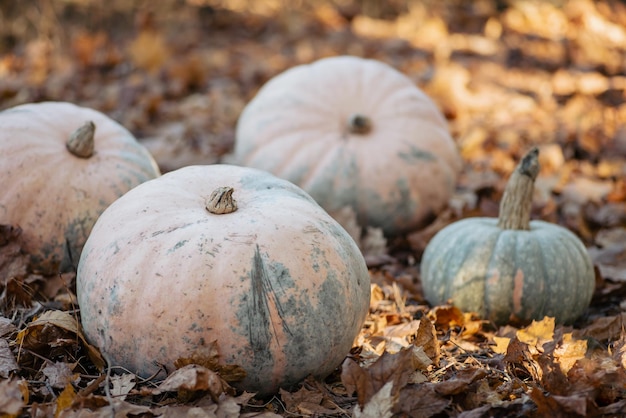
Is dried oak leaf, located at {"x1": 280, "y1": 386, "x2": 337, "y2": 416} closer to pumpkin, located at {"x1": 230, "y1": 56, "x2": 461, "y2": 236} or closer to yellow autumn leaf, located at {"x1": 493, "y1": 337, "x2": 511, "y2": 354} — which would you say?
yellow autumn leaf, located at {"x1": 493, "y1": 337, "x2": 511, "y2": 354}

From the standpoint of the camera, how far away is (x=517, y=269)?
10.3 feet

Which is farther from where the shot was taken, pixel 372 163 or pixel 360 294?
pixel 372 163

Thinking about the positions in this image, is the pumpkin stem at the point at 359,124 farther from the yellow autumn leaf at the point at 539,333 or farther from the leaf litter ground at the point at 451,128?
the yellow autumn leaf at the point at 539,333

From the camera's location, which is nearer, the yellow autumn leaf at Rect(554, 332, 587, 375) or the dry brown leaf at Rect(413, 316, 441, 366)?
the yellow autumn leaf at Rect(554, 332, 587, 375)

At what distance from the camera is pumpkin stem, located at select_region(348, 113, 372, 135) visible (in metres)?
4.12

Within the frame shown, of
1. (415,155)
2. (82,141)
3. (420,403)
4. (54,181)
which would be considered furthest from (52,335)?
(415,155)

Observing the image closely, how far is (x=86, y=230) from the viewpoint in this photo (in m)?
3.18

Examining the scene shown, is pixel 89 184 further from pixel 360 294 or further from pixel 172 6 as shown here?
pixel 172 6

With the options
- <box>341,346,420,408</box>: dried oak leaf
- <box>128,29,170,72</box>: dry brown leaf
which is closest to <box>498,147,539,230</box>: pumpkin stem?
<box>341,346,420,408</box>: dried oak leaf

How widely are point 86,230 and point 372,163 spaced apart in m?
1.62

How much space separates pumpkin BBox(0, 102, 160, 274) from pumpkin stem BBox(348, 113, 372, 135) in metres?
1.29

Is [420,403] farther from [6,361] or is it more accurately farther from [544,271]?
[6,361]

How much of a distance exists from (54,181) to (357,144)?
1.69 metres

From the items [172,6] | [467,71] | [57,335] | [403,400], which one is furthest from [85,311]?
[172,6]
